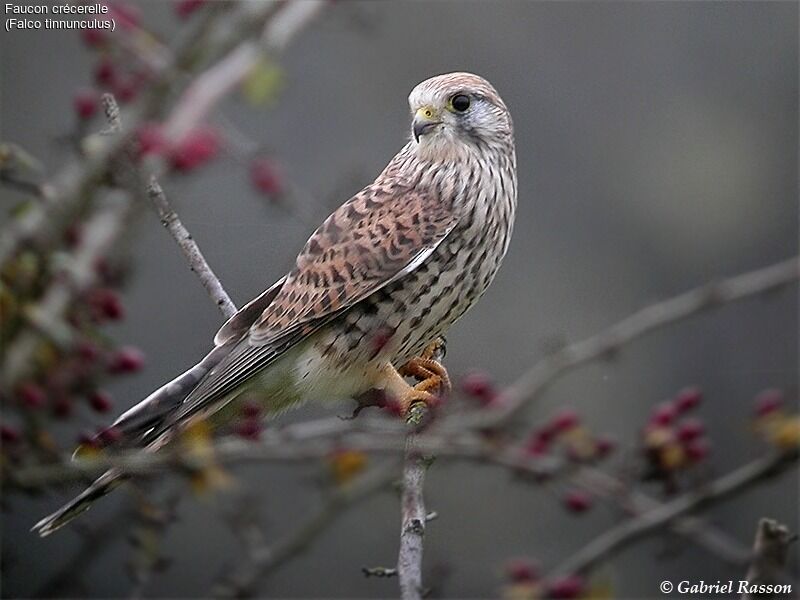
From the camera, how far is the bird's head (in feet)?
10.0

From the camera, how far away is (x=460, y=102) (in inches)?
122

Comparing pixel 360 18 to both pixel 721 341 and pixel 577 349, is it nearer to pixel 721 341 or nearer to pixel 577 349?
pixel 577 349

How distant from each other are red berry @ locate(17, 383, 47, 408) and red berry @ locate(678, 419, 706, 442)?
0.94m

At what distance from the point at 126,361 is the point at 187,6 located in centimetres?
85

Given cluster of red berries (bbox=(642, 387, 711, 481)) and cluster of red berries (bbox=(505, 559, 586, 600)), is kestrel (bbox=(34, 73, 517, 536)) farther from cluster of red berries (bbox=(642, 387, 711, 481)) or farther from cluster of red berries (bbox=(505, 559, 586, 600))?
cluster of red berries (bbox=(505, 559, 586, 600))

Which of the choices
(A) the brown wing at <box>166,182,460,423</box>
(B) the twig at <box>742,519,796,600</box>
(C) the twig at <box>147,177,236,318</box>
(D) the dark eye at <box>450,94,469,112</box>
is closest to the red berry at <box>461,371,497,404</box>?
(B) the twig at <box>742,519,796,600</box>

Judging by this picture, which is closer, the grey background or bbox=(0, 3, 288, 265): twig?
bbox=(0, 3, 288, 265): twig

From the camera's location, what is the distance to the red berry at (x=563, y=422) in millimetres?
1928

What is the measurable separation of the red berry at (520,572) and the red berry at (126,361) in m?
0.76

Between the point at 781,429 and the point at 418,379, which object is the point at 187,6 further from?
the point at 781,429

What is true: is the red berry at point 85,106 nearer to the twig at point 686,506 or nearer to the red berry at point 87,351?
the red berry at point 87,351

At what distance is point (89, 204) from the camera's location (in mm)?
2045

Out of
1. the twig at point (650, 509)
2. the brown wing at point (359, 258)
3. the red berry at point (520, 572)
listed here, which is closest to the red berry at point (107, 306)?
the brown wing at point (359, 258)

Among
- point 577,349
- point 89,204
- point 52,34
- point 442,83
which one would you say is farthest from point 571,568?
point 52,34
